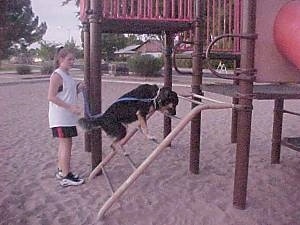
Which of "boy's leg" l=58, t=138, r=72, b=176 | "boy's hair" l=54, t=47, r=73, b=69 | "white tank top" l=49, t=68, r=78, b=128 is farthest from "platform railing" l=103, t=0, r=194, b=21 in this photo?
"boy's leg" l=58, t=138, r=72, b=176

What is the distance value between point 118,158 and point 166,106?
191 centimetres

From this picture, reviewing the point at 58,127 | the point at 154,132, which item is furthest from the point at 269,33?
the point at 154,132

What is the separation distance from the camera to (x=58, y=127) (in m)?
4.12

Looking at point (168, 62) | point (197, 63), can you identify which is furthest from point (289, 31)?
point (168, 62)

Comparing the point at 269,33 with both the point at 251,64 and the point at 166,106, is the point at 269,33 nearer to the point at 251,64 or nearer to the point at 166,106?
the point at 251,64

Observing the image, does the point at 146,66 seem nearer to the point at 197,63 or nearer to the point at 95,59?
the point at 197,63

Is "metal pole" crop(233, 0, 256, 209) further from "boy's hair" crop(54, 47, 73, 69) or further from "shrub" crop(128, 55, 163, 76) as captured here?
"shrub" crop(128, 55, 163, 76)

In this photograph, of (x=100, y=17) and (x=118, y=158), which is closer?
(x=100, y=17)

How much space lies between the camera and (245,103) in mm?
3260

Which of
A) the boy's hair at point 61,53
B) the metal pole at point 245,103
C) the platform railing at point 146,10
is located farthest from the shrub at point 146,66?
the metal pole at point 245,103

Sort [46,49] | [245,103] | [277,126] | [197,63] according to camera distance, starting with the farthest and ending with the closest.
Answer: [46,49]
[277,126]
[197,63]
[245,103]

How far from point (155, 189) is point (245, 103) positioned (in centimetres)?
144

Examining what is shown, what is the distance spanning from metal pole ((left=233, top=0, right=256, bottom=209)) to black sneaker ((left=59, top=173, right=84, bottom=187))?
1.62 m

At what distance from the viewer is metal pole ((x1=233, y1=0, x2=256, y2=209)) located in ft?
10.4
